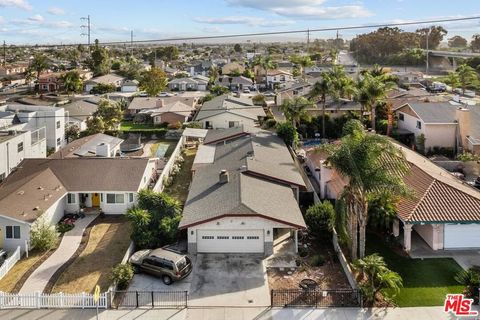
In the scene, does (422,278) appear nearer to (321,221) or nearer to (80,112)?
(321,221)

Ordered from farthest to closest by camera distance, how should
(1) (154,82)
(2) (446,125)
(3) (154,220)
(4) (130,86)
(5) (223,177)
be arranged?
(4) (130,86), (1) (154,82), (2) (446,125), (5) (223,177), (3) (154,220)

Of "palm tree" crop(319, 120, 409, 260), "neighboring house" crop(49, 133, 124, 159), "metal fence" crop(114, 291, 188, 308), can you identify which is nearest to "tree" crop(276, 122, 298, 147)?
"neighboring house" crop(49, 133, 124, 159)

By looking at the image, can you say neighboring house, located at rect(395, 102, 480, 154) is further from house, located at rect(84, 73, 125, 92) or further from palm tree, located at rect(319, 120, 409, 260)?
house, located at rect(84, 73, 125, 92)

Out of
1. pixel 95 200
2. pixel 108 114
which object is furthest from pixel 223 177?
pixel 108 114

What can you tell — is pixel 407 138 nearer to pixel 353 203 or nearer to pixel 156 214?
pixel 353 203

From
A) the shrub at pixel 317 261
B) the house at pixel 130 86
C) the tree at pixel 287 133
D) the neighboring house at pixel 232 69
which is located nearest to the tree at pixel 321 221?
the shrub at pixel 317 261

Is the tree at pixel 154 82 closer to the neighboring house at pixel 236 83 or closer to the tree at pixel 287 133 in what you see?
the neighboring house at pixel 236 83
